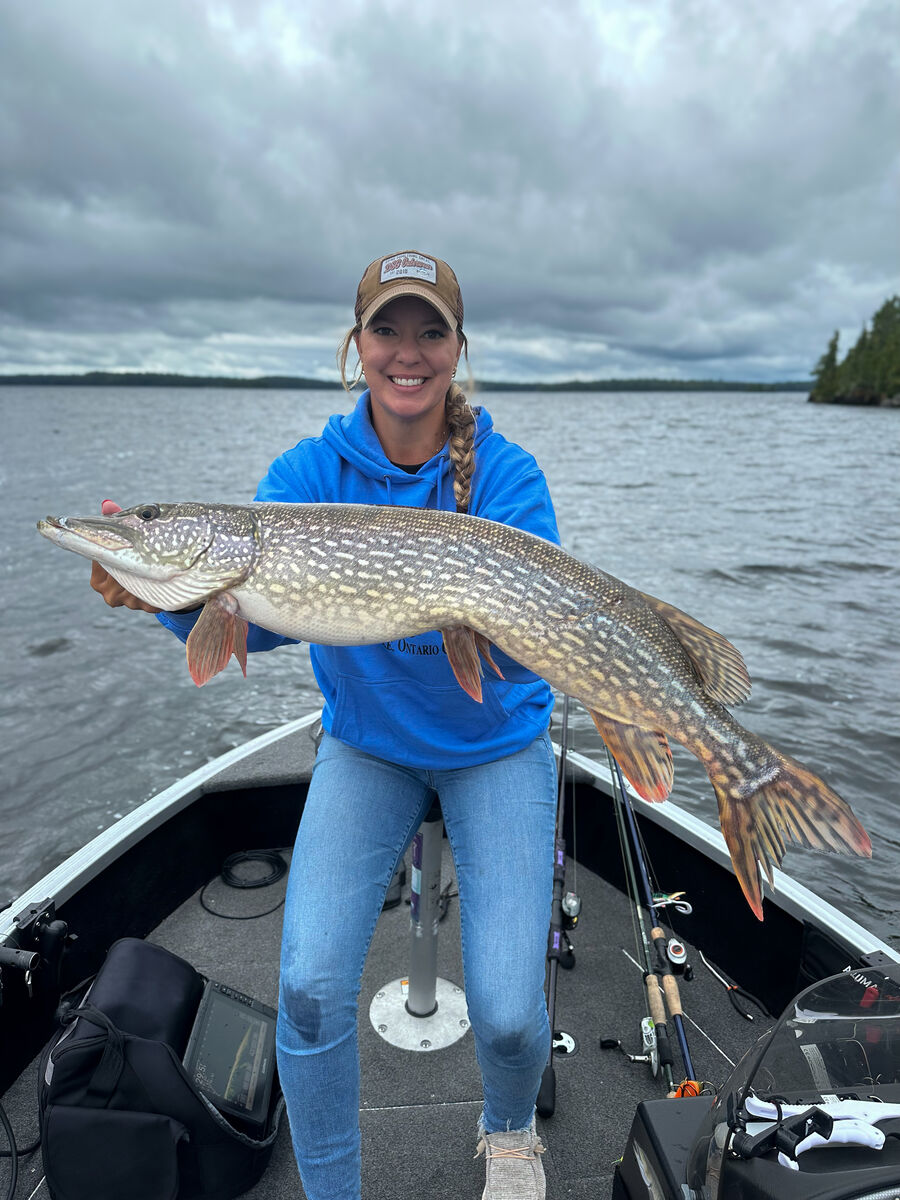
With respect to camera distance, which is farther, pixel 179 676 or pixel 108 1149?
pixel 179 676

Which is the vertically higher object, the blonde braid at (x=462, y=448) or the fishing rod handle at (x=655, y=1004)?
the blonde braid at (x=462, y=448)

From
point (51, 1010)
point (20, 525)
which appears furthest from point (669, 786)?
point (20, 525)

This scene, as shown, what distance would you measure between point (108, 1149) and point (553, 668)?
175cm

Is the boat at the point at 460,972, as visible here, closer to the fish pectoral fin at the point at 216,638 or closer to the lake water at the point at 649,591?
the lake water at the point at 649,591

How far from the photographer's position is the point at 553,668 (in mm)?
2133

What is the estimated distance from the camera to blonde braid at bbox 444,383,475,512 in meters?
2.46

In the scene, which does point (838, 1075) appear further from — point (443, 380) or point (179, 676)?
point (179, 676)

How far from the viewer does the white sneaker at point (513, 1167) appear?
6.70 feet

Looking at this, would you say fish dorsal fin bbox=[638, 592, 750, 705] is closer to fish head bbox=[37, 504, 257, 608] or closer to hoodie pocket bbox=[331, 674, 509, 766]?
hoodie pocket bbox=[331, 674, 509, 766]

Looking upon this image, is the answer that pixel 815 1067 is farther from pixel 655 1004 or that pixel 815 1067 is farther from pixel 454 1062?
pixel 454 1062

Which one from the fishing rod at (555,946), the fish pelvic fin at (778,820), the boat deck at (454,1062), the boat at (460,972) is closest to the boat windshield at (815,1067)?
the boat at (460,972)

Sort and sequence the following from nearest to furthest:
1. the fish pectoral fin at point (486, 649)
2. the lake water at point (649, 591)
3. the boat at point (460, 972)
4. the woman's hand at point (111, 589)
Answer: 1. the boat at point (460, 972)
2. the fish pectoral fin at point (486, 649)
3. the woman's hand at point (111, 589)
4. the lake water at point (649, 591)

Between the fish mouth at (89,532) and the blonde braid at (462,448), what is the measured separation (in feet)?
3.42

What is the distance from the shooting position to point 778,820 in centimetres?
190
